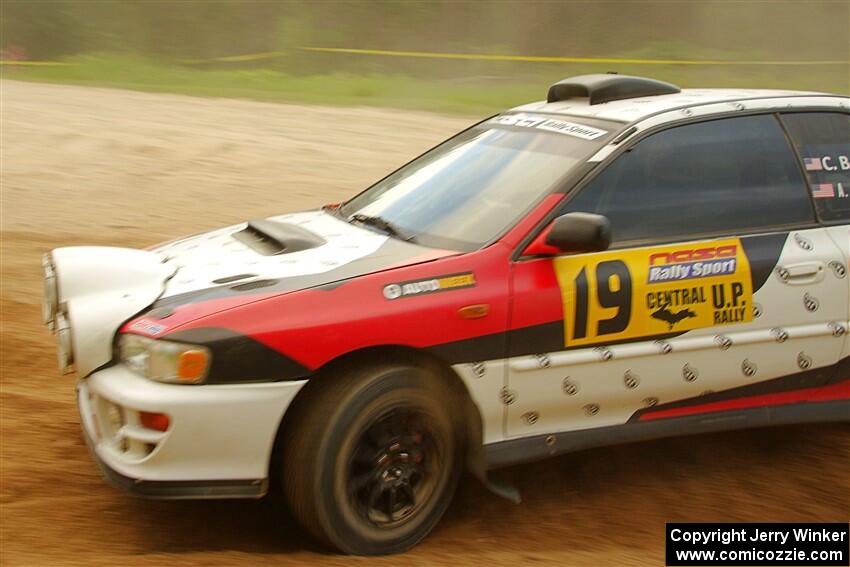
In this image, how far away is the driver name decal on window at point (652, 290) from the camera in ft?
13.5

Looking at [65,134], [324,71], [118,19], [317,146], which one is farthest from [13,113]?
[118,19]

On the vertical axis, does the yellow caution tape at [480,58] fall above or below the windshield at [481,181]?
above

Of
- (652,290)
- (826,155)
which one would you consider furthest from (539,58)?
(652,290)

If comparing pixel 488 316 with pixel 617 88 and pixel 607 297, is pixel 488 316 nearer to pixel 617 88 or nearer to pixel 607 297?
pixel 607 297

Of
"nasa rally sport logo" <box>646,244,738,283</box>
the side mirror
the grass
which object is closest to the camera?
the side mirror

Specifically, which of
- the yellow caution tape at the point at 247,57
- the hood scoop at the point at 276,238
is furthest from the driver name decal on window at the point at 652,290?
the yellow caution tape at the point at 247,57

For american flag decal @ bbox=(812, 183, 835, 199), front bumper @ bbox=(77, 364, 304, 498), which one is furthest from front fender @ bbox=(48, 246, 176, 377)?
american flag decal @ bbox=(812, 183, 835, 199)

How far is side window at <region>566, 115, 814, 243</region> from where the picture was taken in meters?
4.35

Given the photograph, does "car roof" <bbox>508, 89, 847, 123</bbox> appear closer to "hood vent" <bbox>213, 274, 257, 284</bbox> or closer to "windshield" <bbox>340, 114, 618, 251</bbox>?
"windshield" <bbox>340, 114, 618, 251</bbox>

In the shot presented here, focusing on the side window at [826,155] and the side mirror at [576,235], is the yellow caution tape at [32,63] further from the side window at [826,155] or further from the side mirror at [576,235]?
the side mirror at [576,235]

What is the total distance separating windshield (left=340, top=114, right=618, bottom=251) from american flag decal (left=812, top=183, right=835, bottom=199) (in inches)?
37.2

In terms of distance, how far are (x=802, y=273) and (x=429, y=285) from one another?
63.6 inches

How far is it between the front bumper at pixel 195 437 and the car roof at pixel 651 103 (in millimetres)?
1899

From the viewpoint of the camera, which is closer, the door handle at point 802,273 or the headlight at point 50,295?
the headlight at point 50,295
